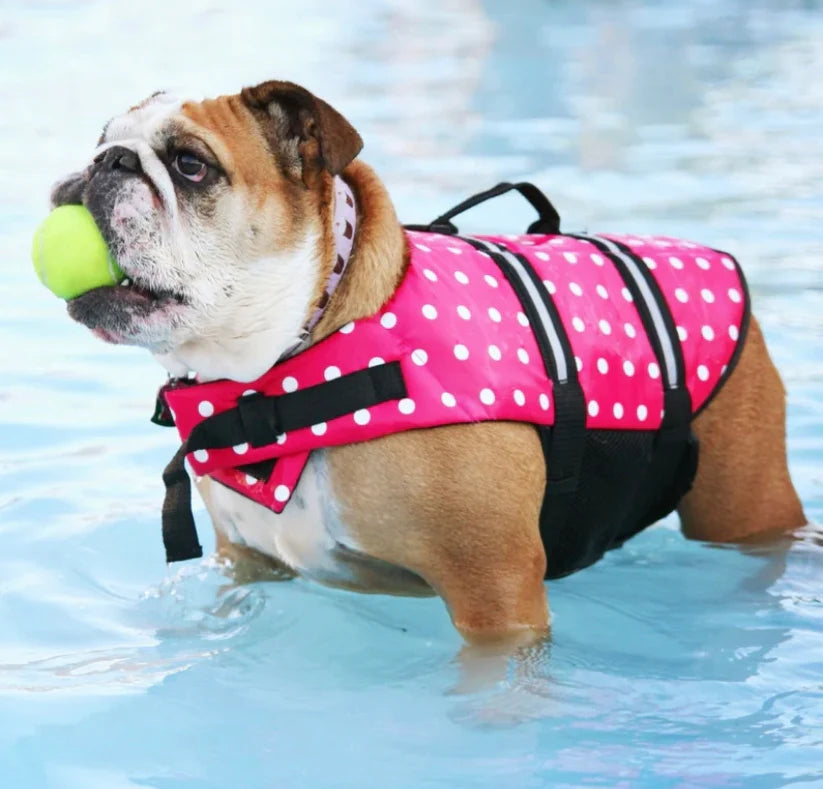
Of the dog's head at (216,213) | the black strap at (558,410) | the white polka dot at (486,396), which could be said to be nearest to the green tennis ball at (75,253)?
the dog's head at (216,213)

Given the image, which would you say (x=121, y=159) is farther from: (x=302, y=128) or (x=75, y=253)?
(x=302, y=128)

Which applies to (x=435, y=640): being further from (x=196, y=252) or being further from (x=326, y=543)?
(x=196, y=252)

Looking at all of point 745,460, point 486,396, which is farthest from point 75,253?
point 745,460

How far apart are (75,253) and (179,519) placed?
735 mm

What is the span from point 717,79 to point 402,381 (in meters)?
9.19

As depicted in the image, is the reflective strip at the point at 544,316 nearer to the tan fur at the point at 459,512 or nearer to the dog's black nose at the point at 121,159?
the tan fur at the point at 459,512

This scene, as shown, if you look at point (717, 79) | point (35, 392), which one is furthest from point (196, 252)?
point (717, 79)

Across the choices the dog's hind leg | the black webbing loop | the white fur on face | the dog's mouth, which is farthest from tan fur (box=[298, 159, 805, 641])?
the dog's hind leg

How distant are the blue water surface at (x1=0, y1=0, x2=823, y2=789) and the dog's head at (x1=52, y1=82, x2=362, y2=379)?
0.21 metres

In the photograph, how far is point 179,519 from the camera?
3.33 m

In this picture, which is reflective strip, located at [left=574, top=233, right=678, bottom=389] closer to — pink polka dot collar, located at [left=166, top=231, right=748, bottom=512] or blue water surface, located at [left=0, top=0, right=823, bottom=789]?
pink polka dot collar, located at [left=166, top=231, right=748, bottom=512]

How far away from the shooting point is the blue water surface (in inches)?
123

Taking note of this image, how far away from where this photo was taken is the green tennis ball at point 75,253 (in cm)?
286

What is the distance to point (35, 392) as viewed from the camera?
5711 mm
